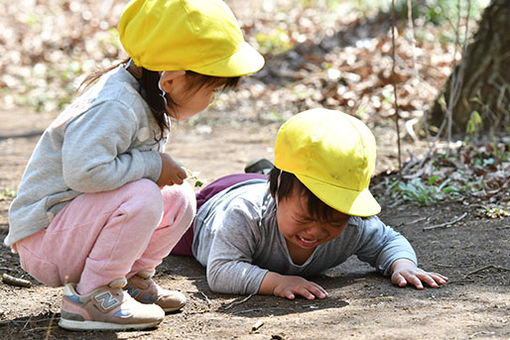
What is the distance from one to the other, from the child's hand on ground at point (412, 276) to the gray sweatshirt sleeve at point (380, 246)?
63 millimetres

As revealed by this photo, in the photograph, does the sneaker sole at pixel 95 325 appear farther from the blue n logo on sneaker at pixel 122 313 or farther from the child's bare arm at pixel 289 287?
the child's bare arm at pixel 289 287

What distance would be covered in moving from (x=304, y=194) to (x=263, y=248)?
451mm

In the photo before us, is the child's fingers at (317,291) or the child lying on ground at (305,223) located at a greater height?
the child lying on ground at (305,223)

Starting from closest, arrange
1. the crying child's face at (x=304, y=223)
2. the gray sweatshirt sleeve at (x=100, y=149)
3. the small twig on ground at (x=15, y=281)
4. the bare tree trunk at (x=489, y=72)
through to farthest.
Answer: the gray sweatshirt sleeve at (x=100, y=149) → the crying child's face at (x=304, y=223) → the small twig on ground at (x=15, y=281) → the bare tree trunk at (x=489, y=72)

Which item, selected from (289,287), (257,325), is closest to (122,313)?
(257,325)

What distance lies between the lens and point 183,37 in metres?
2.30

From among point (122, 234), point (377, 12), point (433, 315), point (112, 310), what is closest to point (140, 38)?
point (122, 234)

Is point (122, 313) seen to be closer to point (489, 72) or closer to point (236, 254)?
point (236, 254)

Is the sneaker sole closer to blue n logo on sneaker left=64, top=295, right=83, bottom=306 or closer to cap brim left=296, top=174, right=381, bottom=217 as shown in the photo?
blue n logo on sneaker left=64, top=295, right=83, bottom=306

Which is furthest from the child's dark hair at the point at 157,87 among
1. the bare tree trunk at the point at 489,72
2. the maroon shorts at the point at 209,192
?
the bare tree trunk at the point at 489,72

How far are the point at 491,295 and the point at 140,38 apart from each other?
156 centimetres

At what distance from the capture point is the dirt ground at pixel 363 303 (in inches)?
89.7

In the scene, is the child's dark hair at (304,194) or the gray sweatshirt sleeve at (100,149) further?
the child's dark hair at (304,194)

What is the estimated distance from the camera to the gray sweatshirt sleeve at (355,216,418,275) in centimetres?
293
